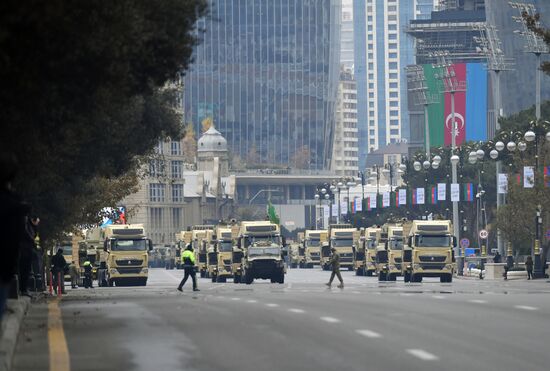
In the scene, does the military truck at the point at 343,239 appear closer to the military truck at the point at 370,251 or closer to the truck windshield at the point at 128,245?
the military truck at the point at 370,251

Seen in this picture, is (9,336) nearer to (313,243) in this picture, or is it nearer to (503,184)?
(503,184)

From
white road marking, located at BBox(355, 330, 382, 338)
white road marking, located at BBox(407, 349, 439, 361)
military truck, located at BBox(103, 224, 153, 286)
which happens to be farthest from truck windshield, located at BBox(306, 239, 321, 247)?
white road marking, located at BBox(407, 349, 439, 361)

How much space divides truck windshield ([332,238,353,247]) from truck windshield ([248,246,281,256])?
115ft

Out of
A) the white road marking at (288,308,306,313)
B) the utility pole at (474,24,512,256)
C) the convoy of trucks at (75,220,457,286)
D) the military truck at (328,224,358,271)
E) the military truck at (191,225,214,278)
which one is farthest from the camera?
the utility pole at (474,24,512,256)

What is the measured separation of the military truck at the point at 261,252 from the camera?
7388 cm

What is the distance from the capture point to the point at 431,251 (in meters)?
72.6

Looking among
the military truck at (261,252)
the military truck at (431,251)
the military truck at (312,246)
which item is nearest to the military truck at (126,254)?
the military truck at (261,252)

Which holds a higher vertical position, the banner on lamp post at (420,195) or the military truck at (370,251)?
the banner on lamp post at (420,195)

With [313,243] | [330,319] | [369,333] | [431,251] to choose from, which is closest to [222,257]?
[431,251]

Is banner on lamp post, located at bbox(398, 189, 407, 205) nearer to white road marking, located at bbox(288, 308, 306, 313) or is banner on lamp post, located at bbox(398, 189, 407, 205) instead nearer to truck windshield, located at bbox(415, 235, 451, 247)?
truck windshield, located at bbox(415, 235, 451, 247)

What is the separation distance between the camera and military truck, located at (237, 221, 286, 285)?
242 feet

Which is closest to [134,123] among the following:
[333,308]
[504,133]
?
[333,308]

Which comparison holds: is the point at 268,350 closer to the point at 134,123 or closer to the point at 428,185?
the point at 134,123

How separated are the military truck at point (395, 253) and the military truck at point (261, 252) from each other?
7.04 metres
